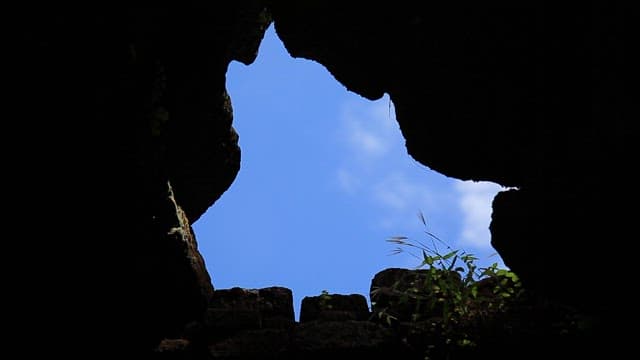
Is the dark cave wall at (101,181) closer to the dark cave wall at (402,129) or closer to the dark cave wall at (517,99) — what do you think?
the dark cave wall at (402,129)

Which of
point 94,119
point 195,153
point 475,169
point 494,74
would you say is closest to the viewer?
point 94,119

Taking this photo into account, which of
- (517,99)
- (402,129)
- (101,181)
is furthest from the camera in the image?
(402,129)

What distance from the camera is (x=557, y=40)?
9.43 ft

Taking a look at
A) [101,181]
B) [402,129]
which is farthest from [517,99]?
[101,181]

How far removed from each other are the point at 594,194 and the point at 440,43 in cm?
107

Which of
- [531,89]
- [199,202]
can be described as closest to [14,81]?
[199,202]

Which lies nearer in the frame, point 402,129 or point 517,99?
point 517,99

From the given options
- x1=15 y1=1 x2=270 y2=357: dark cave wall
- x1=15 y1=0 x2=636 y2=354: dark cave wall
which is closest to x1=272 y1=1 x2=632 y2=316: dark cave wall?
x1=15 y1=0 x2=636 y2=354: dark cave wall

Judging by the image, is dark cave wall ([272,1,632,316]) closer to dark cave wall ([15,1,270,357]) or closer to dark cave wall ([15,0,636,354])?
dark cave wall ([15,0,636,354])

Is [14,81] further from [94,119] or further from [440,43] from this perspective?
[440,43]

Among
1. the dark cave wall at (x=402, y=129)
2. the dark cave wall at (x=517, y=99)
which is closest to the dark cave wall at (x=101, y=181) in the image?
the dark cave wall at (x=402, y=129)

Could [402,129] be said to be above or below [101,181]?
above

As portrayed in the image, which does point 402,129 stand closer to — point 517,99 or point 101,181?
point 517,99

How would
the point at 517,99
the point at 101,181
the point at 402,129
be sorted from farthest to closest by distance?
the point at 402,129 < the point at 517,99 < the point at 101,181
